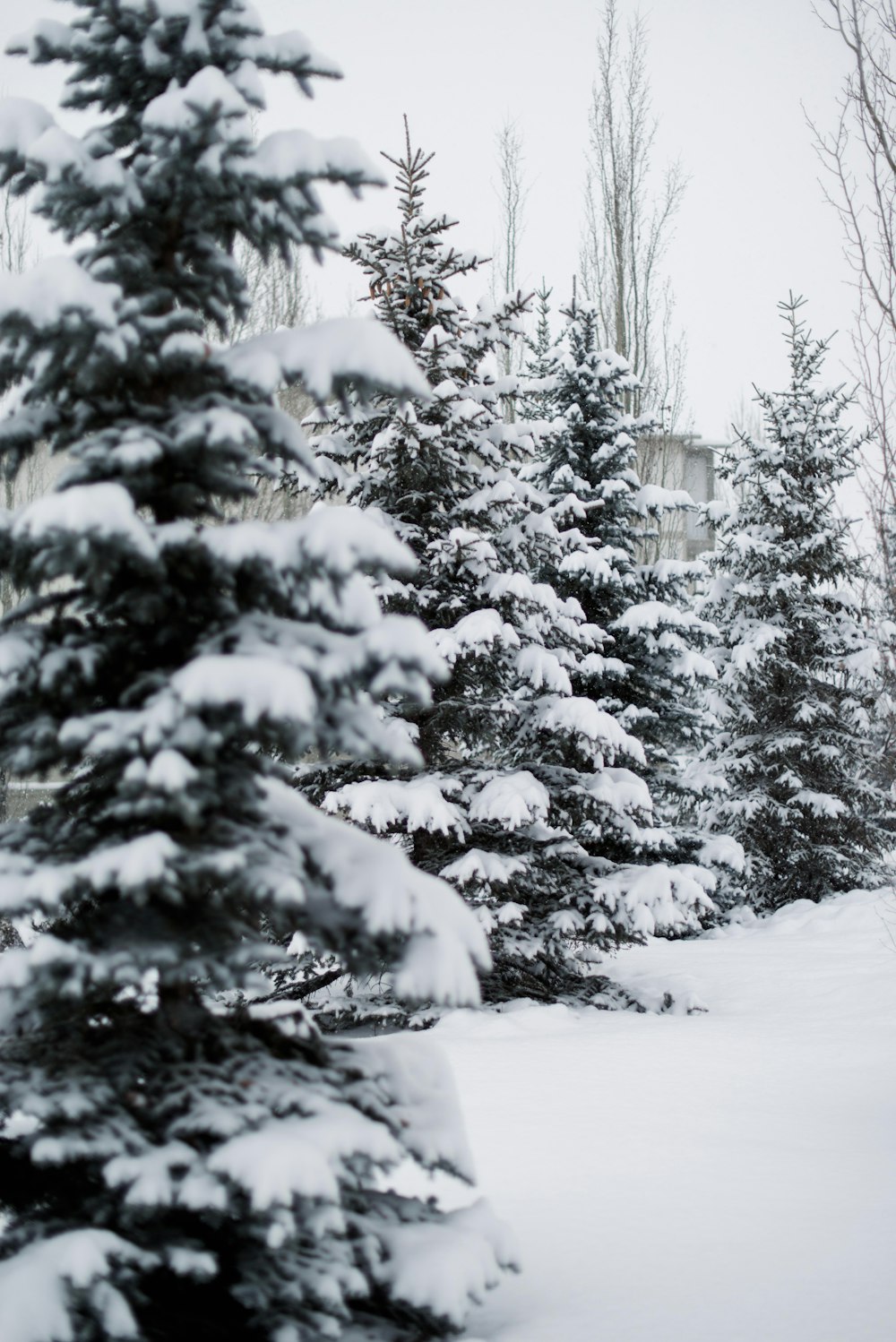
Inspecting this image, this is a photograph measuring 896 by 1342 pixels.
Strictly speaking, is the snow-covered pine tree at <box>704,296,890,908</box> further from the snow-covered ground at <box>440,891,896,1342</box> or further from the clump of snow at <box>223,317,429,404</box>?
the clump of snow at <box>223,317,429,404</box>

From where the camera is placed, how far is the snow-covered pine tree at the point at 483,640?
27.7 ft

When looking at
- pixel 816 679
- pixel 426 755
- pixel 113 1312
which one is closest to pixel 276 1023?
pixel 113 1312

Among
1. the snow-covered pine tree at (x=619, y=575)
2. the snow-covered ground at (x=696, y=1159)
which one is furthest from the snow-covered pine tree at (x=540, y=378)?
the snow-covered ground at (x=696, y=1159)

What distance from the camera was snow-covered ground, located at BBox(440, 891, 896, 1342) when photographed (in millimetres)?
3576

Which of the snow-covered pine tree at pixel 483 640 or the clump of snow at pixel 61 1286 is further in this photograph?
the snow-covered pine tree at pixel 483 640

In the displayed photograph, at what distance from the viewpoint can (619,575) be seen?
11242 mm

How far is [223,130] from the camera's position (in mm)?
3018

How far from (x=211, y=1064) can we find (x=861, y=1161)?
3.60 meters

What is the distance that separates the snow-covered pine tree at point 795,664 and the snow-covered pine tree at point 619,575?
85.7 inches

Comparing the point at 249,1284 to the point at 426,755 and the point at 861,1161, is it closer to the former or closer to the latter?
the point at 861,1161

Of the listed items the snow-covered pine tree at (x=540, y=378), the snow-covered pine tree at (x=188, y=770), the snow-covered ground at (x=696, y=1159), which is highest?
the snow-covered pine tree at (x=540, y=378)

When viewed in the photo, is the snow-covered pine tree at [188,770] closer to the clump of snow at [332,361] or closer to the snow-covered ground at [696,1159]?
the clump of snow at [332,361]

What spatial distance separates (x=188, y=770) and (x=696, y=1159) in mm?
3845

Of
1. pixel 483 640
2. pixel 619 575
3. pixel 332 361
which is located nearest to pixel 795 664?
pixel 619 575
